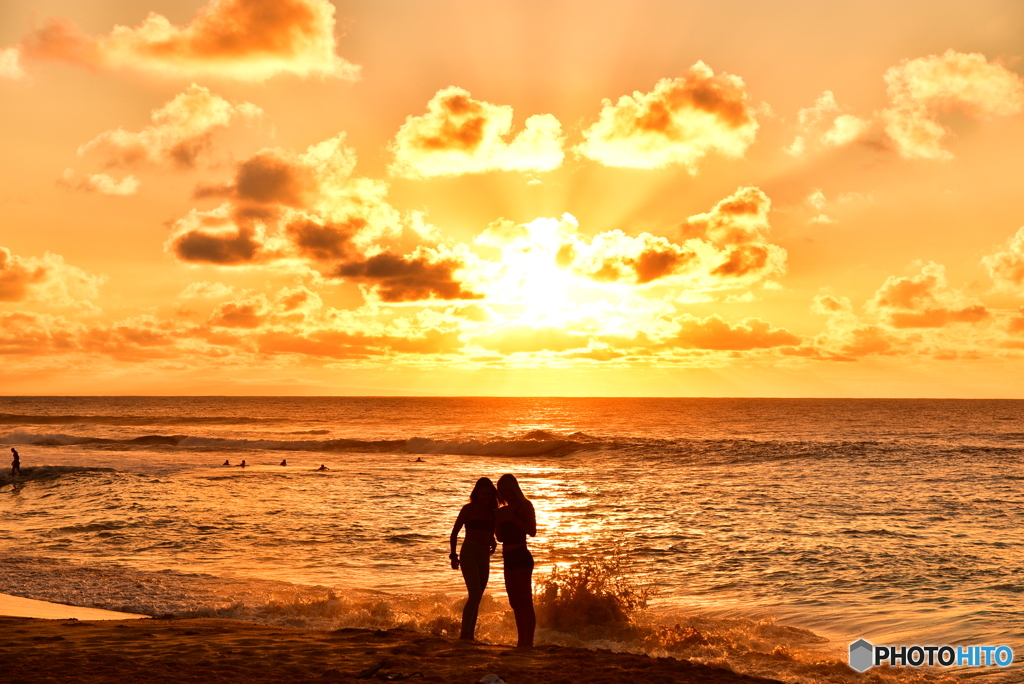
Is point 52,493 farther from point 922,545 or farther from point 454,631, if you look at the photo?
point 922,545

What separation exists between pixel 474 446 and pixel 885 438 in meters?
39.3

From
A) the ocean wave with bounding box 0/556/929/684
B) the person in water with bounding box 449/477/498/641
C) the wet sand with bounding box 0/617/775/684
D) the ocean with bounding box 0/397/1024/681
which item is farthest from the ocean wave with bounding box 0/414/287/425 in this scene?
the person in water with bounding box 449/477/498/641

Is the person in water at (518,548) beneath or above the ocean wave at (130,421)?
above

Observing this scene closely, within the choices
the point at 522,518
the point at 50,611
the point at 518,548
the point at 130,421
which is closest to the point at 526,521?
the point at 522,518

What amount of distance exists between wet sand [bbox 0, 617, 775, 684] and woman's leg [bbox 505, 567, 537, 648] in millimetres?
382

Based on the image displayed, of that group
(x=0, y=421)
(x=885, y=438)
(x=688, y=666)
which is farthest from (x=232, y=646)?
(x=0, y=421)

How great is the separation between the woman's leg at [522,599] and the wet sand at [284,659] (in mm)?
382

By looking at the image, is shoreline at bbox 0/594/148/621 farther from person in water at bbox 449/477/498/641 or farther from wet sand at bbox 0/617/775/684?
person in water at bbox 449/477/498/641

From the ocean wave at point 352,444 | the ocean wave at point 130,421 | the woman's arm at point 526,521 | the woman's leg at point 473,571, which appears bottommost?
the ocean wave at point 130,421

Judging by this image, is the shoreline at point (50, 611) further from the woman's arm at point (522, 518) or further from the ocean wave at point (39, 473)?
the ocean wave at point (39, 473)

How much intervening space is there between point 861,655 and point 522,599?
507cm

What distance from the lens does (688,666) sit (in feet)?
27.3

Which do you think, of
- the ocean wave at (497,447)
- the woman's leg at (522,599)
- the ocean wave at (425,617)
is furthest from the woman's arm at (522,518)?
the ocean wave at (497,447)

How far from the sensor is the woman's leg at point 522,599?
9.16 meters
